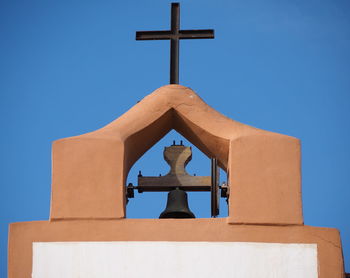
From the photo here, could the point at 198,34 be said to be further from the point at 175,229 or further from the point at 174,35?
the point at 175,229

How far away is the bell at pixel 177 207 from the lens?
7.97 metres

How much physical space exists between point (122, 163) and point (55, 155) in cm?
53

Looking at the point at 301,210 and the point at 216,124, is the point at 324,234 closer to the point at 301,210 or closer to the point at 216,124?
the point at 301,210

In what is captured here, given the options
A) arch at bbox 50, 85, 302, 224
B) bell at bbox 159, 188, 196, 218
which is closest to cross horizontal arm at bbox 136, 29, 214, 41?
arch at bbox 50, 85, 302, 224

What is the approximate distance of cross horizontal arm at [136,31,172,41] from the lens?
8.40m

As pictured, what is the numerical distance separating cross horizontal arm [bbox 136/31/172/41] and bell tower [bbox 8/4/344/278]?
1.19 meters

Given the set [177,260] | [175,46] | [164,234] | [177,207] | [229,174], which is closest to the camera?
[177,260]

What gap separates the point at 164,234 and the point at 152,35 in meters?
2.08

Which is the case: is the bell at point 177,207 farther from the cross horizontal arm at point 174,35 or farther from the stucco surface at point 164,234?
the cross horizontal arm at point 174,35

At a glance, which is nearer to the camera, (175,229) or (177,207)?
(175,229)

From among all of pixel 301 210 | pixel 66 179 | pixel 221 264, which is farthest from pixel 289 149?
pixel 66 179

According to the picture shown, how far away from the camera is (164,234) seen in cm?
716

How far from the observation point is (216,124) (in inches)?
304

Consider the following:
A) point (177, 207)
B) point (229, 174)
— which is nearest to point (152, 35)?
point (177, 207)
